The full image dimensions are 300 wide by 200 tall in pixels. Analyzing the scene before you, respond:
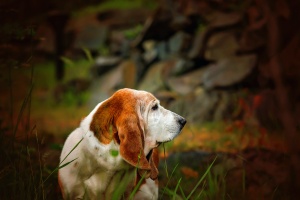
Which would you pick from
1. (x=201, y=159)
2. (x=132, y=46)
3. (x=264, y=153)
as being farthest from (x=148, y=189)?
(x=132, y=46)

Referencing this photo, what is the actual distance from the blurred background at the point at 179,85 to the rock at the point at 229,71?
26 millimetres

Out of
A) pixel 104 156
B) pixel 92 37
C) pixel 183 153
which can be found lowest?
pixel 183 153

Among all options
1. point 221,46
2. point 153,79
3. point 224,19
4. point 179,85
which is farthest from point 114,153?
point 153,79

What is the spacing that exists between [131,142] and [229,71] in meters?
6.36

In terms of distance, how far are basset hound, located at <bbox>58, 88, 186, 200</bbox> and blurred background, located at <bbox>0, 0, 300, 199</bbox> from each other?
0.64 ft

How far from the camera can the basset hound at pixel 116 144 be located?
2.60 metres

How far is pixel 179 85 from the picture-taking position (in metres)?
9.56

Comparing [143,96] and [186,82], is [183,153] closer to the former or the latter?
[143,96]

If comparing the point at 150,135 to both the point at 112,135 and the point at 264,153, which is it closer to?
the point at 112,135

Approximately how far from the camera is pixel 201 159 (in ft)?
16.3

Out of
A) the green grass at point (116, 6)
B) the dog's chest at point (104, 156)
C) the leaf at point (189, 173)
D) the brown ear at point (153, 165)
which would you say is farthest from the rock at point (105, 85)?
the dog's chest at point (104, 156)

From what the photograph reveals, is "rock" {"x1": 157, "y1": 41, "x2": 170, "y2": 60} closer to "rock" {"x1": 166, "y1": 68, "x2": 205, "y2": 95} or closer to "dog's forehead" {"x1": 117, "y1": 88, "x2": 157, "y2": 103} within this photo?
"rock" {"x1": 166, "y1": 68, "x2": 205, "y2": 95}

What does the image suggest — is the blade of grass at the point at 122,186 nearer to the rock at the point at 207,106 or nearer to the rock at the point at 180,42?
the rock at the point at 207,106

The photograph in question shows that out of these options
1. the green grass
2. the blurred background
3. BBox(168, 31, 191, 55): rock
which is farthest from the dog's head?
the green grass
